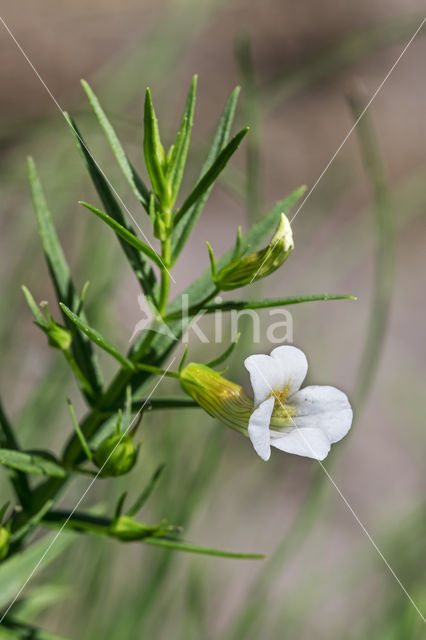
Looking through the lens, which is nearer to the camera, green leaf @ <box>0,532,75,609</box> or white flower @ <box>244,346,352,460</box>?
white flower @ <box>244,346,352,460</box>

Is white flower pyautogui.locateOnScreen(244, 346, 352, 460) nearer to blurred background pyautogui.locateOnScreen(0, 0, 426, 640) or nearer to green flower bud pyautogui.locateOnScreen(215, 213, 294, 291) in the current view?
green flower bud pyautogui.locateOnScreen(215, 213, 294, 291)

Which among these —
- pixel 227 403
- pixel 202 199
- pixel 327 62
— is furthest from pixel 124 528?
pixel 327 62

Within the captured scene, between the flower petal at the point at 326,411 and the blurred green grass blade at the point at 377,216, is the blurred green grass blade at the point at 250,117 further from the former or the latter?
the flower petal at the point at 326,411

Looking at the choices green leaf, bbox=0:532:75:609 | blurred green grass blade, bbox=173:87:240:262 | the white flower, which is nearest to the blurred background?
green leaf, bbox=0:532:75:609

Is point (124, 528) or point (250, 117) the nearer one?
point (124, 528)

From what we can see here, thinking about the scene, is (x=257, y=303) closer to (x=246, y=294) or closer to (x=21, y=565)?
(x=21, y=565)

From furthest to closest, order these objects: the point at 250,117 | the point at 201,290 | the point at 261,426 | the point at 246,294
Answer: the point at 246,294 < the point at 250,117 < the point at 201,290 < the point at 261,426
